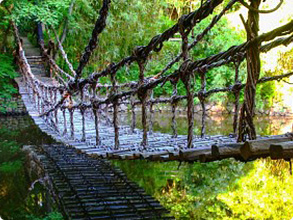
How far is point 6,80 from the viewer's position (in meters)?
8.56

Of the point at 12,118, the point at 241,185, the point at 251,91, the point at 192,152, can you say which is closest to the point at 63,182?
the point at 241,185

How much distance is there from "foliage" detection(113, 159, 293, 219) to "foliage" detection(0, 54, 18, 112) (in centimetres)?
410

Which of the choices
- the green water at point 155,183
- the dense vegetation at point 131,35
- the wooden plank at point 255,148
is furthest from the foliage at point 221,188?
the dense vegetation at point 131,35

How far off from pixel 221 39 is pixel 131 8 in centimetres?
278

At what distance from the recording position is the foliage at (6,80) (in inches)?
316

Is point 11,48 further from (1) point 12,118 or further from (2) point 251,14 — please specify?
(2) point 251,14

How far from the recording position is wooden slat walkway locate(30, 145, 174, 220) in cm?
264

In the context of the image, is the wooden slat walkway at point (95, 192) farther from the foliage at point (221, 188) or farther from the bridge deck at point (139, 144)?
the foliage at point (221, 188)

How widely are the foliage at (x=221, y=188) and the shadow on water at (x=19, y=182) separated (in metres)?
1.17

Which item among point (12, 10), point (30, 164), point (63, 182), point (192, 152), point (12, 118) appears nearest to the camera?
point (192, 152)

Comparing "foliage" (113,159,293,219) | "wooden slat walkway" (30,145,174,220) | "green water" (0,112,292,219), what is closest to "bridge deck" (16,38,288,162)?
"wooden slat walkway" (30,145,174,220)

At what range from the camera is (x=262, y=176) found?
4473 mm

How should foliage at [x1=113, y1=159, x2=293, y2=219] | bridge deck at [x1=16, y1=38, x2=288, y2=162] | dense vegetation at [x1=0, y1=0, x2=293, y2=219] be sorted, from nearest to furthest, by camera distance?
bridge deck at [x1=16, y1=38, x2=288, y2=162], foliage at [x1=113, y1=159, x2=293, y2=219], dense vegetation at [x1=0, y1=0, x2=293, y2=219]

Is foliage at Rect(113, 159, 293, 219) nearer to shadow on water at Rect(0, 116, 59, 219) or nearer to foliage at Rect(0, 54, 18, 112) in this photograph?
shadow on water at Rect(0, 116, 59, 219)
